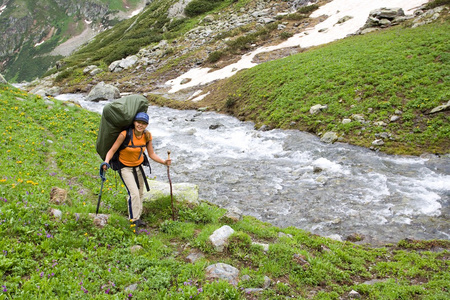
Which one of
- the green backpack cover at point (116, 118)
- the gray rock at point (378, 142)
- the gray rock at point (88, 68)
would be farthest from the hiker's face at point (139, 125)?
the gray rock at point (88, 68)

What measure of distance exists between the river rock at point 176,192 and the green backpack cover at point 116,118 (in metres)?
2.62

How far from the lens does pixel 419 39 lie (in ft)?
71.5

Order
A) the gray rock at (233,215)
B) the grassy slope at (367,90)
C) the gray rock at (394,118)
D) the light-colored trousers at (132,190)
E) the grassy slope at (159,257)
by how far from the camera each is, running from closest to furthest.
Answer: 1. the grassy slope at (159,257)
2. the light-colored trousers at (132,190)
3. the gray rock at (233,215)
4. the grassy slope at (367,90)
5. the gray rock at (394,118)

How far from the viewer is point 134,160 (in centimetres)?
666

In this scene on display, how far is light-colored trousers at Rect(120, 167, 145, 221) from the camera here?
6660mm

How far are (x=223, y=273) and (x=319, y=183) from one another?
8691 mm

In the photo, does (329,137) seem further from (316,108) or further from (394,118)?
(394,118)

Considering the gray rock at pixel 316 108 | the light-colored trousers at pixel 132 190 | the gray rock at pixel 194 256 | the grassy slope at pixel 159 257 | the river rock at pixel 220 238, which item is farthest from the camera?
the gray rock at pixel 316 108

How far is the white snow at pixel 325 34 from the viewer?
3641cm

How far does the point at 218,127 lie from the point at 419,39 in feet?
58.0

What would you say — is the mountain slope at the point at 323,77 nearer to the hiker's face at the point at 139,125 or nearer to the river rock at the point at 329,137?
the river rock at the point at 329,137

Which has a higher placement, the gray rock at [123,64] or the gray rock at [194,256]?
the gray rock at [123,64]

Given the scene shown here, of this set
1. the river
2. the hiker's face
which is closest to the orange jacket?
the hiker's face

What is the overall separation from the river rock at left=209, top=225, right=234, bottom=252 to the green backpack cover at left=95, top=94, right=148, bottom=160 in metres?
3.34
